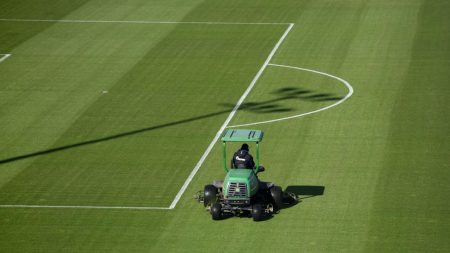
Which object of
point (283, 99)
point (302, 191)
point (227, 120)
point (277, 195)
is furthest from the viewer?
point (283, 99)

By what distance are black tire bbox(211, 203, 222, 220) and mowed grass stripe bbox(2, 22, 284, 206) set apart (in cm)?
262

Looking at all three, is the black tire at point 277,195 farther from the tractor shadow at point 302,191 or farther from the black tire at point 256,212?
the tractor shadow at point 302,191

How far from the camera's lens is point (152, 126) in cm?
4206

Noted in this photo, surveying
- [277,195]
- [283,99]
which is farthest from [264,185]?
[283,99]

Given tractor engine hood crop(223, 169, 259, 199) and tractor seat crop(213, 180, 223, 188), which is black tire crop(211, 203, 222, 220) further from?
tractor seat crop(213, 180, 223, 188)

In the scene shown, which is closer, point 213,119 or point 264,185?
point 264,185

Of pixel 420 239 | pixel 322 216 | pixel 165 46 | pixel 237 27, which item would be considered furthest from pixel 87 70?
pixel 420 239

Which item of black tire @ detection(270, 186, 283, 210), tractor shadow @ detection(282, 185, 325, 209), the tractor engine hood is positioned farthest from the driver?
tractor shadow @ detection(282, 185, 325, 209)

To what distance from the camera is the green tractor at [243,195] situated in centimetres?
3125

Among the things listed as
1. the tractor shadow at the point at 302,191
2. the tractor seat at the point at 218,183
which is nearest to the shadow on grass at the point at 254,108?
the tractor seat at the point at 218,183

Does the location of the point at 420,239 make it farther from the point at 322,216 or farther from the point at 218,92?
the point at 218,92

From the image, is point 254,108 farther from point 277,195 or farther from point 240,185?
point 240,185

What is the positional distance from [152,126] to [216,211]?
36.4ft

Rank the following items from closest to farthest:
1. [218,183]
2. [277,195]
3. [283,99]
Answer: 1. [277,195]
2. [218,183]
3. [283,99]
